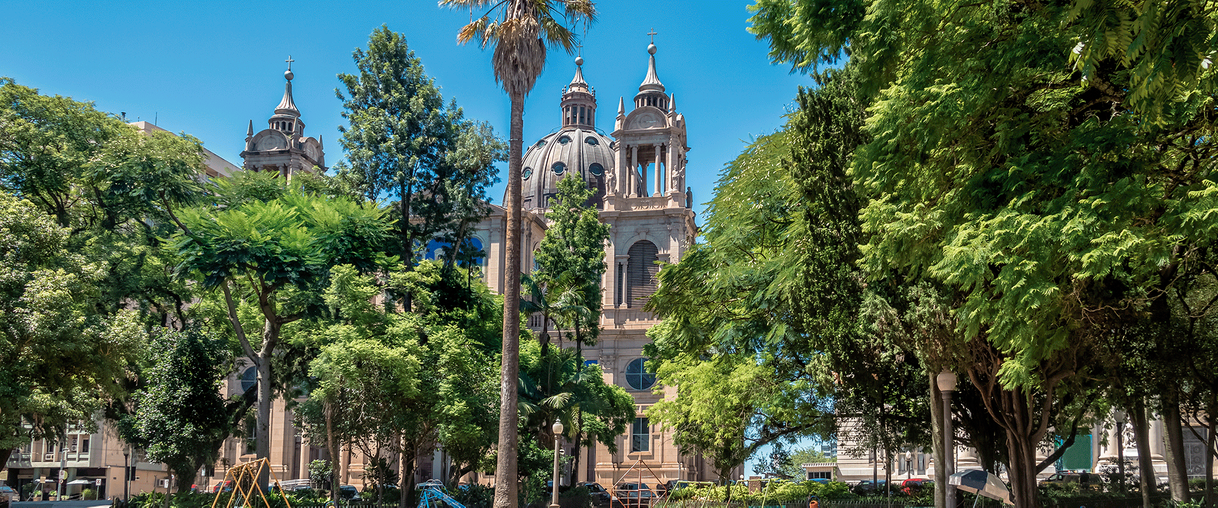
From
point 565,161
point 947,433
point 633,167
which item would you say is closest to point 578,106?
point 565,161

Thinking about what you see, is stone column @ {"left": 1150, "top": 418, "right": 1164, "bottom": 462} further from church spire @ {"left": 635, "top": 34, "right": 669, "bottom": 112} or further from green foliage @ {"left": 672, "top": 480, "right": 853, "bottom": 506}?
church spire @ {"left": 635, "top": 34, "right": 669, "bottom": 112}

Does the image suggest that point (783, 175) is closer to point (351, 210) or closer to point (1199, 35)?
point (351, 210)

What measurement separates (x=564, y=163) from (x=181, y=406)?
210 ft

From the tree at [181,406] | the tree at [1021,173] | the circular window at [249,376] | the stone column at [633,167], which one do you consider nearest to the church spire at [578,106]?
the stone column at [633,167]

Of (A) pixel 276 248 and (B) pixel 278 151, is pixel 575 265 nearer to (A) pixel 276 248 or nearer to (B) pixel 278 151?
(A) pixel 276 248

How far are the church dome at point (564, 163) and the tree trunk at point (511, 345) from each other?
67.0 metres

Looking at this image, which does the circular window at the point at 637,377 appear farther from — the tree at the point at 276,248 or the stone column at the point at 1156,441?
the tree at the point at 276,248

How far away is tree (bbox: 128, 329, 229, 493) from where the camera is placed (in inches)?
1224

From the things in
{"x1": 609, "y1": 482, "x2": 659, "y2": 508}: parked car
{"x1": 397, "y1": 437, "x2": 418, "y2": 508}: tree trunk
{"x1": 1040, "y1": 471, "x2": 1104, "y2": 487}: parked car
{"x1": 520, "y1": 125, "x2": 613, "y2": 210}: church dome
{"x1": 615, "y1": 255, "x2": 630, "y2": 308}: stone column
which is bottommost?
{"x1": 609, "y1": 482, "x2": 659, "y2": 508}: parked car

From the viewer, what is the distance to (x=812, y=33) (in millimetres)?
19562

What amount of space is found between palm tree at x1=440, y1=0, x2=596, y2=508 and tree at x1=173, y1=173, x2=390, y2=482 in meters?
11.7

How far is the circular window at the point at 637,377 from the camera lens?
66562 millimetres

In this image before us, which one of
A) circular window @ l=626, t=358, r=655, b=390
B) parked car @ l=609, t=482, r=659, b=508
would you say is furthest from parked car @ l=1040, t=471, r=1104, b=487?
circular window @ l=626, t=358, r=655, b=390

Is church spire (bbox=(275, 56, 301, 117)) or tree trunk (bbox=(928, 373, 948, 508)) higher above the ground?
church spire (bbox=(275, 56, 301, 117))
